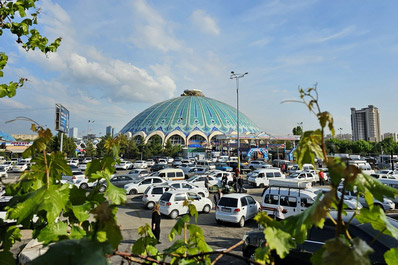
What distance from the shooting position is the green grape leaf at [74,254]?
0.85m

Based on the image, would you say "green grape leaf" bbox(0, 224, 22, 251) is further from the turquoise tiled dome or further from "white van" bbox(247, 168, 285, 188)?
the turquoise tiled dome

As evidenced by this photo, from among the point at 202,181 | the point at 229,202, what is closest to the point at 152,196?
the point at 229,202

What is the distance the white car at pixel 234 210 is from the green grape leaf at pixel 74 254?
37.8 ft

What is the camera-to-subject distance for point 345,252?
84cm

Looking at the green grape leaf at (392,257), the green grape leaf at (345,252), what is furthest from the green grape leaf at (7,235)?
the green grape leaf at (392,257)

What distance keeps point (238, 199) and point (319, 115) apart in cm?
1173

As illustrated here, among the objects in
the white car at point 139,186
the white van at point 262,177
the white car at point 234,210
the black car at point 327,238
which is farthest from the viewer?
the white van at point 262,177

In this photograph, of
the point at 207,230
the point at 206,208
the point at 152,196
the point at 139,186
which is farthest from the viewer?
the point at 139,186

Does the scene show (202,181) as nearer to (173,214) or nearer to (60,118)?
(173,214)

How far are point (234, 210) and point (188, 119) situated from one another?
75.1 m

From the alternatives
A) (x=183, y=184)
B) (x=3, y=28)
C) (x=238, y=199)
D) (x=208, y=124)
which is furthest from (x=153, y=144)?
(x=3, y=28)

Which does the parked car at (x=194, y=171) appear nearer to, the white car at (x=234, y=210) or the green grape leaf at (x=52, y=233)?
the white car at (x=234, y=210)

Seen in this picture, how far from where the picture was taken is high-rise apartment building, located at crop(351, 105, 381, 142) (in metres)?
137

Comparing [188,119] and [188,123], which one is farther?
[188,119]
